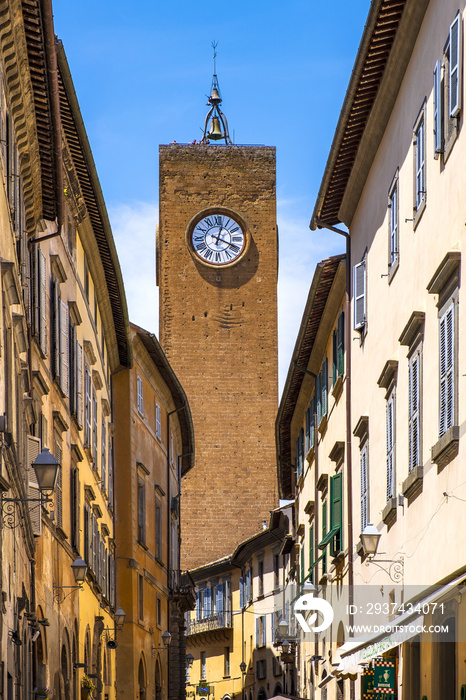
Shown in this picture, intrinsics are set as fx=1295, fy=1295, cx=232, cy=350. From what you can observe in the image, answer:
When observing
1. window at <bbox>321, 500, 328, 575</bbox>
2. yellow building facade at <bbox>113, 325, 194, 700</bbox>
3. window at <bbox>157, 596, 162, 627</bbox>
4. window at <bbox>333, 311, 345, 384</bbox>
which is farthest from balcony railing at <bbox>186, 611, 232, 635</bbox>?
window at <bbox>333, 311, 345, 384</bbox>

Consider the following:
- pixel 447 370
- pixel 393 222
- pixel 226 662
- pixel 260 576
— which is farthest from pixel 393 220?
pixel 226 662

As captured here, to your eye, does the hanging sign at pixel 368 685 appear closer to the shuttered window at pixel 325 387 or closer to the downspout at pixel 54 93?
the downspout at pixel 54 93

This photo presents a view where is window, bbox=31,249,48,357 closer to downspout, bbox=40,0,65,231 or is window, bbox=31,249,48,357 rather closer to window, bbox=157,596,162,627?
downspout, bbox=40,0,65,231

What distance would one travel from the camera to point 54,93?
16578 mm

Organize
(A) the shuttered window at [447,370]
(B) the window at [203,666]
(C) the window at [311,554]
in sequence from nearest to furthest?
(A) the shuttered window at [447,370], (C) the window at [311,554], (B) the window at [203,666]

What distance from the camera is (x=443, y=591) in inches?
451

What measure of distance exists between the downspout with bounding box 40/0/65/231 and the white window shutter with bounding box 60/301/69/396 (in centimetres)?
451

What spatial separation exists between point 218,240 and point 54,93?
126ft

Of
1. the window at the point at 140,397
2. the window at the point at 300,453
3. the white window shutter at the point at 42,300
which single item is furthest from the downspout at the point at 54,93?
the window at the point at 140,397

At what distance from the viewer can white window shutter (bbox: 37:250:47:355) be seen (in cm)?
2036

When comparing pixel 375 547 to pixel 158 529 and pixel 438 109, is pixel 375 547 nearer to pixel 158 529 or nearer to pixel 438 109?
pixel 438 109

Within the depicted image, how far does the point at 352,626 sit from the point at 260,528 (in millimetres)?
32542

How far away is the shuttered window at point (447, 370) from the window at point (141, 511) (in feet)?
77.0

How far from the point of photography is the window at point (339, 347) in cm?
2317
